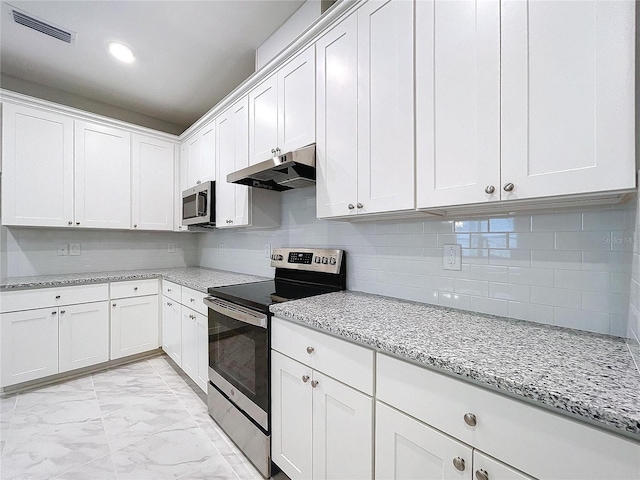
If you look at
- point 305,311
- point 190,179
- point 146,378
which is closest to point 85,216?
point 190,179

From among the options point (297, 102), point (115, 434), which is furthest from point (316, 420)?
point (297, 102)

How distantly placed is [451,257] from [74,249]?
141 inches

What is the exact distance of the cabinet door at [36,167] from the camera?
248 centimetres

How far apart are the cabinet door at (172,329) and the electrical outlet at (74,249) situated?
3.38ft

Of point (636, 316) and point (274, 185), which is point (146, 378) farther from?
point (636, 316)

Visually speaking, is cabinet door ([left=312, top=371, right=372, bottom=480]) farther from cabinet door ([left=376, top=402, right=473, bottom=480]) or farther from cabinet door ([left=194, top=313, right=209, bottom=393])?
cabinet door ([left=194, top=313, right=209, bottom=393])

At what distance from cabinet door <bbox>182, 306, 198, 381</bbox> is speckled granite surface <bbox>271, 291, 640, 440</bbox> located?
1226 millimetres

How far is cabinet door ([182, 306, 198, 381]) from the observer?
2.35 metres

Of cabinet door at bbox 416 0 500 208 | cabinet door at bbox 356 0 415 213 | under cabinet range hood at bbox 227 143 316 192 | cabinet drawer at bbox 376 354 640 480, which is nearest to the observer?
cabinet drawer at bbox 376 354 640 480

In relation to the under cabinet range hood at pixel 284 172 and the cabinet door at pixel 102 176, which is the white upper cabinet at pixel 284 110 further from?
the cabinet door at pixel 102 176

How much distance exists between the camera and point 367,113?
1.47 metres

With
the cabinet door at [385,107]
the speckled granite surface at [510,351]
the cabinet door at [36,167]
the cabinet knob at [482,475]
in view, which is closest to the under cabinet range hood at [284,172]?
the cabinet door at [385,107]

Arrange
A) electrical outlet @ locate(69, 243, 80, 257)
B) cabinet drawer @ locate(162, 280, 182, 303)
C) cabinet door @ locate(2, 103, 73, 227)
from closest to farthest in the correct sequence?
1. cabinet door @ locate(2, 103, 73, 227)
2. cabinet drawer @ locate(162, 280, 182, 303)
3. electrical outlet @ locate(69, 243, 80, 257)

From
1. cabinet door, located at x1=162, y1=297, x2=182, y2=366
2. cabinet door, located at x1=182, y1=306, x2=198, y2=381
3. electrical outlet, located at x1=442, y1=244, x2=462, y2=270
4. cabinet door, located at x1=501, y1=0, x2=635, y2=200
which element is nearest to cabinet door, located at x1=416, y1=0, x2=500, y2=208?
cabinet door, located at x1=501, y1=0, x2=635, y2=200
